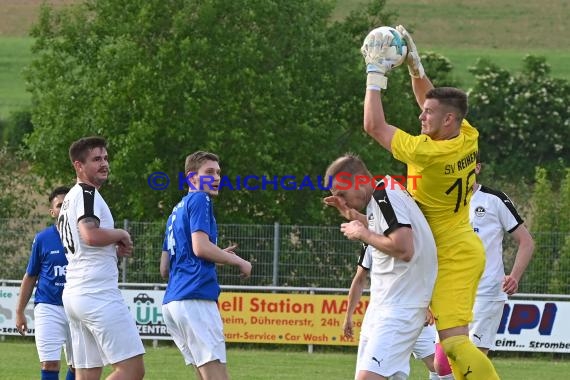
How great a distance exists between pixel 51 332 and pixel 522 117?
41166 mm

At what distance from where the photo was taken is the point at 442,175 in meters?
8.26

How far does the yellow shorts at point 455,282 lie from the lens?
27.3 ft

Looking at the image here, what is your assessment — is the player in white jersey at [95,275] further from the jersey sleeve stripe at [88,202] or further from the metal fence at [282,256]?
the metal fence at [282,256]

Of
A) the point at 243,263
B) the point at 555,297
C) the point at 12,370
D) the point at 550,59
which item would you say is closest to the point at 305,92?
the point at 555,297

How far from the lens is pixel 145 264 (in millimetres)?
20656

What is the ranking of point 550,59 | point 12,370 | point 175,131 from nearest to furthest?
point 12,370 → point 175,131 → point 550,59

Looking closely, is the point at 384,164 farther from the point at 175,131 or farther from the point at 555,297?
the point at 555,297

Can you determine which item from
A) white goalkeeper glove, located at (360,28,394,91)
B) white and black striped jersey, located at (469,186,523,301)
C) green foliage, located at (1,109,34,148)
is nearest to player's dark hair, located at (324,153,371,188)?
white goalkeeper glove, located at (360,28,394,91)

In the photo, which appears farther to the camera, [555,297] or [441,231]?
[555,297]

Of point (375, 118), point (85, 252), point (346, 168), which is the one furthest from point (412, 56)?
point (85, 252)

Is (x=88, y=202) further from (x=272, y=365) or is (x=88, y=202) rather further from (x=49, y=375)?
(x=272, y=365)

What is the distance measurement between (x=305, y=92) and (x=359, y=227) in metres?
20.4

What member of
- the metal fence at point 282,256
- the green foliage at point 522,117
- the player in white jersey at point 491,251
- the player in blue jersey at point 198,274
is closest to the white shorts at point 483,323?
the player in white jersey at point 491,251

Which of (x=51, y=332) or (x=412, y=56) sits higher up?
(x=412, y=56)
